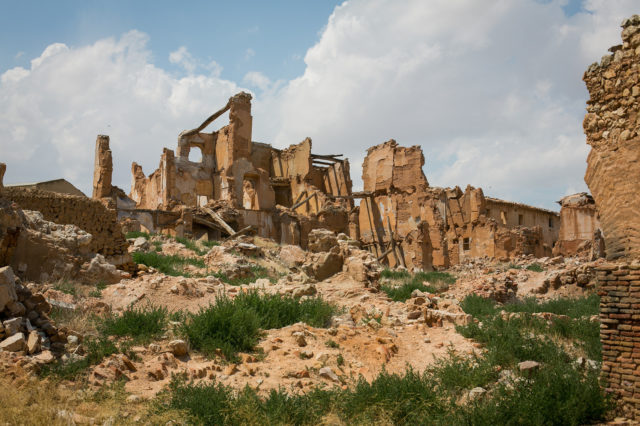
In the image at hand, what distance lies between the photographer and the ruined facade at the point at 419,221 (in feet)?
77.5

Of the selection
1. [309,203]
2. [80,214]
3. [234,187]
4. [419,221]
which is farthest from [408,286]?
[234,187]

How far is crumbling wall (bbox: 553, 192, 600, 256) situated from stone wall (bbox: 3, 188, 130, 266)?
73.6 feet

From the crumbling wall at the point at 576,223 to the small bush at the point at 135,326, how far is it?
24.0 m

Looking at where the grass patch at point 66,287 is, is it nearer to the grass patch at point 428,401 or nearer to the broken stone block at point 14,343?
the broken stone block at point 14,343

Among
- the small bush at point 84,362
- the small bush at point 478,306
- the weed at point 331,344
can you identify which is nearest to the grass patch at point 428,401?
the small bush at point 84,362

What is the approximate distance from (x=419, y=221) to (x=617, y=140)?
1834 cm

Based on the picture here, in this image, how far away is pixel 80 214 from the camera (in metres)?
11.5

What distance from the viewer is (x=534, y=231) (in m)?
26.8

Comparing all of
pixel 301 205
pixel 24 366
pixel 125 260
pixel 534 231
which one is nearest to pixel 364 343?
pixel 24 366

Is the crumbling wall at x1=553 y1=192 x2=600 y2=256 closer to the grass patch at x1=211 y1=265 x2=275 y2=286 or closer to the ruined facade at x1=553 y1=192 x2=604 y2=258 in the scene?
the ruined facade at x1=553 y1=192 x2=604 y2=258

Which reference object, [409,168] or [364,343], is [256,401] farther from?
[409,168]

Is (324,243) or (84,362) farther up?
(324,243)

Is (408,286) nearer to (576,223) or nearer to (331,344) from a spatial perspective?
(331,344)

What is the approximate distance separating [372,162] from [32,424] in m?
23.4
